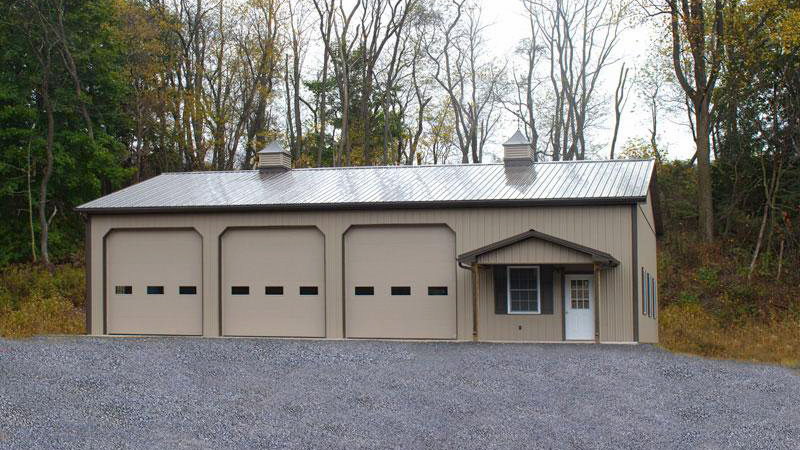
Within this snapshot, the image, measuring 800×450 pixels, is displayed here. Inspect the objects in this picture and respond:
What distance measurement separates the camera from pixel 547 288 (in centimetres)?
2130

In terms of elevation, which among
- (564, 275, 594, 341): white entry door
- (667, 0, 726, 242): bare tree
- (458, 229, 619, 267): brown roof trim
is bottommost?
(564, 275, 594, 341): white entry door

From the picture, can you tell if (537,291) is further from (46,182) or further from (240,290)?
(46,182)

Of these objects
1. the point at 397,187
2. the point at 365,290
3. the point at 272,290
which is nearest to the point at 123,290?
the point at 272,290

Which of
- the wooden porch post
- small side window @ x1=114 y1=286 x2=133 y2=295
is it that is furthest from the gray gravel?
small side window @ x1=114 y1=286 x2=133 y2=295

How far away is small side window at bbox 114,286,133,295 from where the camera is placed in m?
24.0

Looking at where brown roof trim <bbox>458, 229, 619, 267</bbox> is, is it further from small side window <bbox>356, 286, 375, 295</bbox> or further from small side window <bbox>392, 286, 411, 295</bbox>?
small side window <bbox>356, 286, 375, 295</bbox>

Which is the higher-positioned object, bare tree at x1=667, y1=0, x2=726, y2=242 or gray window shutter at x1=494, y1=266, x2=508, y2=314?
bare tree at x1=667, y1=0, x2=726, y2=242

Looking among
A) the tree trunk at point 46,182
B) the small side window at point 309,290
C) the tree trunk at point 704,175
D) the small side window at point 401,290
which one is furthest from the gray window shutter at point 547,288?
the tree trunk at point 46,182

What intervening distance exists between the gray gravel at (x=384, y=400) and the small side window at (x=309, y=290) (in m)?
5.55

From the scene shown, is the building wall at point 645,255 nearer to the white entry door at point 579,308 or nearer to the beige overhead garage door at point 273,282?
the white entry door at point 579,308

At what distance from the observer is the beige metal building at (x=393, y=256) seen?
68.6 feet

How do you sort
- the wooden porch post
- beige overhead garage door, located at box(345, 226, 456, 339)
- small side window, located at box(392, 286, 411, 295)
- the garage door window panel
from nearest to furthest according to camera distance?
the wooden porch post < beige overhead garage door, located at box(345, 226, 456, 339) < small side window, located at box(392, 286, 411, 295) < the garage door window panel

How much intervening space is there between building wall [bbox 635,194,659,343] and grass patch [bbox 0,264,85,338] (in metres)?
15.1

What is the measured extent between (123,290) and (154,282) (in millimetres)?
961
